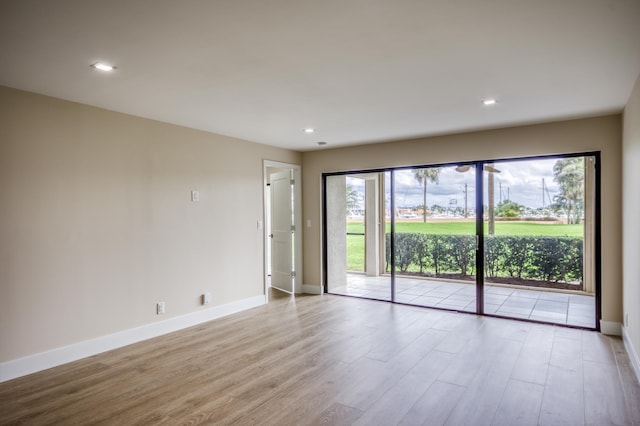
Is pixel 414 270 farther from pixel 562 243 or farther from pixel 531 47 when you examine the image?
pixel 531 47

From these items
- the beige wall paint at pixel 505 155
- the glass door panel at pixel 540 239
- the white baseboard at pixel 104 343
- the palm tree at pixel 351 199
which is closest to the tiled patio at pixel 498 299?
the glass door panel at pixel 540 239

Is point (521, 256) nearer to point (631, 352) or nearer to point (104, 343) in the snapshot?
point (631, 352)

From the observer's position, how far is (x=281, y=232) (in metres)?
6.76

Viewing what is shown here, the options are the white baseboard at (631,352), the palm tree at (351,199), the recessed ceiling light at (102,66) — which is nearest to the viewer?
the recessed ceiling light at (102,66)

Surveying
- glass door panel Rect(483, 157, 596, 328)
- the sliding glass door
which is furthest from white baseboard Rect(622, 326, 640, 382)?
glass door panel Rect(483, 157, 596, 328)

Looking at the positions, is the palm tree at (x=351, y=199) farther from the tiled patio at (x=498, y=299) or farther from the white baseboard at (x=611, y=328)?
the white baseboard at (x=611, y=328)

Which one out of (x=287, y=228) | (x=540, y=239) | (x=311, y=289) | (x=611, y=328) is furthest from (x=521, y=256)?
(x=287, y=228)

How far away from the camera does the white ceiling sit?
202 centimetres

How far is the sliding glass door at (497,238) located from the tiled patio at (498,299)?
0.01 m

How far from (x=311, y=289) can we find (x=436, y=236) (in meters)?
2.26

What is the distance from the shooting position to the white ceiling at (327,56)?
202cm

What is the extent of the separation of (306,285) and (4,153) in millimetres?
4513

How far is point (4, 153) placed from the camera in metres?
3.14

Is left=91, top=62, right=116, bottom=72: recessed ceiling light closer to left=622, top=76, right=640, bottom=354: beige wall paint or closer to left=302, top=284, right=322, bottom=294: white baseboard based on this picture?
left=622, top=76, right=640, bottom=354: beige wall paint
